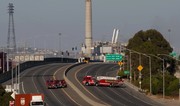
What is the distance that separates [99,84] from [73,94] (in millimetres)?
17764

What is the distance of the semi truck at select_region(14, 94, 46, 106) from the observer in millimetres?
77500

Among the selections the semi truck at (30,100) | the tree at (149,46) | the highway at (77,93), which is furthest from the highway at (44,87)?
the tree at (149,46)

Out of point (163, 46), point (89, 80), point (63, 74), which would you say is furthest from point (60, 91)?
point (163, 46)

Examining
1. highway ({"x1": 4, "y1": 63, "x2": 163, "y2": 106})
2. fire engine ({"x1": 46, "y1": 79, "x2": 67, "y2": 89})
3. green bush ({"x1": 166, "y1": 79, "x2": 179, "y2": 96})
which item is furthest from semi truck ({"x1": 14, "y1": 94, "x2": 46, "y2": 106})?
green bush ({"x1": 166, "y1": 79, "x2": 179, "y2": 96})

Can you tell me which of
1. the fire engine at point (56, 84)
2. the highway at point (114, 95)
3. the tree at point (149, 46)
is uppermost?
the tree at point (149, 46)

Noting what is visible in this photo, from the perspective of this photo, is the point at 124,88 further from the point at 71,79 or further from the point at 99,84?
the point at 71,79

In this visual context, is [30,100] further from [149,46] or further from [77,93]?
[149,46]

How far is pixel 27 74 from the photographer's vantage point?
504 ft

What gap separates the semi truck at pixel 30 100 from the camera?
7750 cm

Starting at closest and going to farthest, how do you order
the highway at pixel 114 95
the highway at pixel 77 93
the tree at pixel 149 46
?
1. the highway at pixel 77 93
2. the highway at pixel 114 95
3. the tree at pixel 149 46

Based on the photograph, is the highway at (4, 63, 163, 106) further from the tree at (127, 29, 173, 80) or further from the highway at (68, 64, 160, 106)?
the tree at (127, 29, 173, 80)

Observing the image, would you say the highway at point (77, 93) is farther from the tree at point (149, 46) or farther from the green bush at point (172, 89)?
the tree at point (149, 46)

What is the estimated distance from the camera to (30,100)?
7838cm

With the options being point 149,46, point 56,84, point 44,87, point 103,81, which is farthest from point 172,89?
point 149,46
